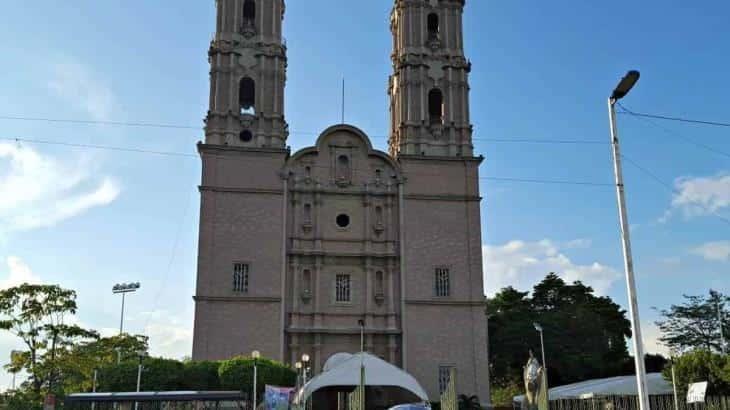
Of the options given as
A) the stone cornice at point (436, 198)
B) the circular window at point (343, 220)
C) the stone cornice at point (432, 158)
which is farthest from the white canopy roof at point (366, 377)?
the stone cornice at point (432, 158)

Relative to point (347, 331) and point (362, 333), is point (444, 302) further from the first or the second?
point (347, 331)

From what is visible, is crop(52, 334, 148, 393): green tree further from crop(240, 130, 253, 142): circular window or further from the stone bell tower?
crop(240, 130, 253, 142): circular window

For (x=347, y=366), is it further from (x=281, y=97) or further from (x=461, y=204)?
(x=281, y=97)

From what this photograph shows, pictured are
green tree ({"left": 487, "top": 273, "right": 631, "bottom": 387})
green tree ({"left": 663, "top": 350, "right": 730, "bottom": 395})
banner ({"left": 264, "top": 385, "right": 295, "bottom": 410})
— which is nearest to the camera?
banner ({"left": 264, "top": 385, "right": 295, "bottom": 410})

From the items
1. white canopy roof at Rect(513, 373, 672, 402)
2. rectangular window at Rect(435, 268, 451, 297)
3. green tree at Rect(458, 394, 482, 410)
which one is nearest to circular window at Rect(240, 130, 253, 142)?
rectangular window at Rect(435, 268, 451, 297)

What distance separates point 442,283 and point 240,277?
10.2m

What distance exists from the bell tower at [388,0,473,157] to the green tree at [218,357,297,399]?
1443 centimetres

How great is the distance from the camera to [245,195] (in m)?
40.0

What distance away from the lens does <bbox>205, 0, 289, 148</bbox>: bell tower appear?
135ft

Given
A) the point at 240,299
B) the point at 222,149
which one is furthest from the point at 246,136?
the point at 240,299

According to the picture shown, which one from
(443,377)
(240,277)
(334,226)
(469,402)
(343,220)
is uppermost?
(343,220)

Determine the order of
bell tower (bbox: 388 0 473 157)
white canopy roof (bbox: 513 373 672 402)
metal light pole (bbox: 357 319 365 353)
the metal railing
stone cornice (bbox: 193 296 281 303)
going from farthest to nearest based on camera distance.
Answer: bell tower (bbox: 388 0 473 157) < stone cornice (bbox: 193 296 281 303) < metal light pole (bbox: 357 319 365 353) < white canopy roof (bbox: 513 373 672 402) < the metal railing

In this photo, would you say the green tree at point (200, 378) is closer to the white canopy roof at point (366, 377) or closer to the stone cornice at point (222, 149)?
the white canopy roof at point (366, 377)

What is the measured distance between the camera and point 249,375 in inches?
1294
